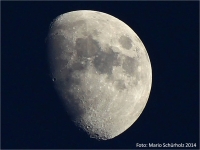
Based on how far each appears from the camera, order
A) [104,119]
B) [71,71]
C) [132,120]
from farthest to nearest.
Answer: [132,120] → [104,119] → [71,71]

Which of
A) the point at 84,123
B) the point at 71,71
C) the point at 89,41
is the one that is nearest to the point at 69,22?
the point at 89,41

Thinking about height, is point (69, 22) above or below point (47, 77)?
above

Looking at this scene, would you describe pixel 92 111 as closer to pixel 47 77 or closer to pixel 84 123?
pixel 84 123

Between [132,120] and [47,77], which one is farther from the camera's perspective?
[132,120]

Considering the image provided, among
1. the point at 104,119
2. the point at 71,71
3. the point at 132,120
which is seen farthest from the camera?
the point at 132,120

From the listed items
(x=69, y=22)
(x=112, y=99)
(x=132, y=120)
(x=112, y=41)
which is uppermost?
(x=69, y=22)

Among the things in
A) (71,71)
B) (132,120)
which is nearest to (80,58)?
(71,71)

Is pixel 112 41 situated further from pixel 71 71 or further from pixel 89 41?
pixel 71 71
